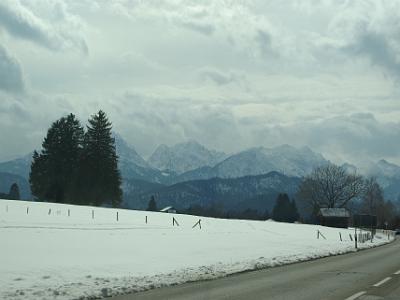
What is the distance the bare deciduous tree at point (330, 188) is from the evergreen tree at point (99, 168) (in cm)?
5379

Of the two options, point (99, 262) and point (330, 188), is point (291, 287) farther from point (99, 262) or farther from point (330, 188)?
point (330, 188)

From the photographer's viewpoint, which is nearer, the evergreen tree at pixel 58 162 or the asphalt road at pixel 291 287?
the asphalt road at pixel 291 287

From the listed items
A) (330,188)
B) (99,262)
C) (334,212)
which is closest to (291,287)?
(99,262)

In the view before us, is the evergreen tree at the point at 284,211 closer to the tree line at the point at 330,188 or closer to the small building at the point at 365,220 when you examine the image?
the tree line at the point at 330,188

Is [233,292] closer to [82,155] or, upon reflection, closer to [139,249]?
[139,249]

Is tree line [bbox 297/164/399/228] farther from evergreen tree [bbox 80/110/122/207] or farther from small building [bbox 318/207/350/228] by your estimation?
evergreen tree [bbox 80/110/122/207]

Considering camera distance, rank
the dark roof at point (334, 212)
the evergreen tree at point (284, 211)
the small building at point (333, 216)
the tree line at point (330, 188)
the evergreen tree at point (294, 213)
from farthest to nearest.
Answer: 1. the evergreen tree at point (294, 213)
2. the evergreen tree at point (284, 211)
3. the tree line at point (330, 188)
4. the dark roof at point (334, 212)
5. the small building at point (333, 216)

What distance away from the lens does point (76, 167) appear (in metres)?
97.8

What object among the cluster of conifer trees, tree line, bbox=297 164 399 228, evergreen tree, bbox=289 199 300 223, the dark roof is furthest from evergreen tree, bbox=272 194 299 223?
the cluster of conifer trees

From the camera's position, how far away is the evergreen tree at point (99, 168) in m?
96.8

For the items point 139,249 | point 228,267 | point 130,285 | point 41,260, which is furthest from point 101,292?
point 139,249

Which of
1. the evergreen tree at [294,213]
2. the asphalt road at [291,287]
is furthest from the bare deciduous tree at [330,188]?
the asphalt road at [291,287]

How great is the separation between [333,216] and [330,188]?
34.7 feet

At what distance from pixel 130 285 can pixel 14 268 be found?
4451 mm
